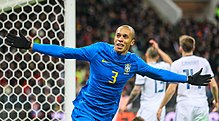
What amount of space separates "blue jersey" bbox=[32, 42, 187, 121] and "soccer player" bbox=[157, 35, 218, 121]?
1.54 m

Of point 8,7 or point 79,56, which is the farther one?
point 8,7

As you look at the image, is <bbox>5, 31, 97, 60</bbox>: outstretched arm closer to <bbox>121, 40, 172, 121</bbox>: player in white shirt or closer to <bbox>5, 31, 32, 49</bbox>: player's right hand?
<bbox>5, 31, 32, 49</bbox>: player's right hand

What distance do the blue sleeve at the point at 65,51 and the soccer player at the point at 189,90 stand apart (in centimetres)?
197

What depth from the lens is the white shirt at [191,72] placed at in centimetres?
759

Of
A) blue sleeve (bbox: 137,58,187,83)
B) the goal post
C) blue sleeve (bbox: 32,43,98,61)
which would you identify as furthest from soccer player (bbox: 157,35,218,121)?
blue sleeve (bbox: 32,43,98,61)

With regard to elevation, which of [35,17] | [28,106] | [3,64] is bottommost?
[28,106]

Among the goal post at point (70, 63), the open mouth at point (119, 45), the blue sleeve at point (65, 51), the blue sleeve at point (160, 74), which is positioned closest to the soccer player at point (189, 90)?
the goal post at point (70, 63)

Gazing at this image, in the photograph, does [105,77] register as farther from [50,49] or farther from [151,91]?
[151,91]

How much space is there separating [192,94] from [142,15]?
1372 cm

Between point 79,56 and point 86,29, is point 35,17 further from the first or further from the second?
point 86,29

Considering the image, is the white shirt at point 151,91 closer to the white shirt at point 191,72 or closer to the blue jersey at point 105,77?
the white shirt at point 191,72

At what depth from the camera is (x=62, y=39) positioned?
24.2ft

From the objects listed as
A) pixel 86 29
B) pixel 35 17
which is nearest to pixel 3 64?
pixel 35 17

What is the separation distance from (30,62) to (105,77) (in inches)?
70.1
